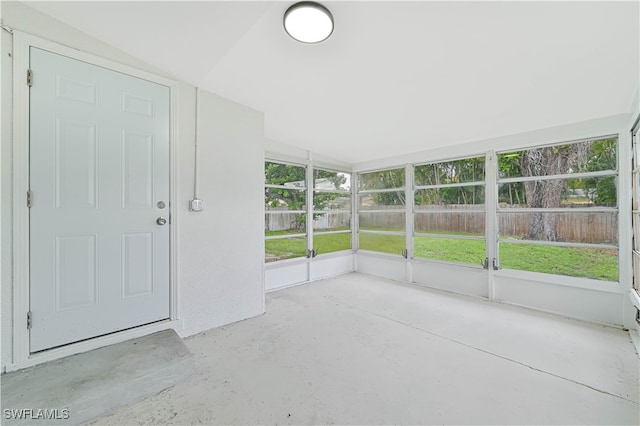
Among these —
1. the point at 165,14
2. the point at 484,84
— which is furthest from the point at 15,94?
the point at 484,84

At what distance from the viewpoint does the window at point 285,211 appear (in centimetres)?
423

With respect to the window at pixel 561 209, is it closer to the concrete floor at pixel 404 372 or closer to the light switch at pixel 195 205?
the concrete floor at pixel 404 372

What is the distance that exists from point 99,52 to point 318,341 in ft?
10.6

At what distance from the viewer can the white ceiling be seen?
1.84 m

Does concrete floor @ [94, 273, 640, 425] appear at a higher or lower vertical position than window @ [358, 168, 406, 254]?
lower

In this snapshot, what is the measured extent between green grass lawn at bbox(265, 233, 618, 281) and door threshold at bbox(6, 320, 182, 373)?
6.41 feet

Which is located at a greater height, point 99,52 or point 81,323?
point 99,52

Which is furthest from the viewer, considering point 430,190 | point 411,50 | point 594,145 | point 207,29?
point 430,190

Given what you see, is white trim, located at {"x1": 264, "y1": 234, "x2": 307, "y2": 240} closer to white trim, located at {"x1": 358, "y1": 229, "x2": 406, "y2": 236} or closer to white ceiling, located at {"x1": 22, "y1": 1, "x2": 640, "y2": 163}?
white trim, located at {"x1": 358, "y1": 229, "x2": 406, "y2": 236}

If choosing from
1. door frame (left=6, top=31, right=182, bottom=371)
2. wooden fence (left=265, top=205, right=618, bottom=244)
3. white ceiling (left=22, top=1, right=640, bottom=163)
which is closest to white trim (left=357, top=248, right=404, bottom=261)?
wooden fence (left=265, top=205, right=618, bottom=244)

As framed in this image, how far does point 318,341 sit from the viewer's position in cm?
253

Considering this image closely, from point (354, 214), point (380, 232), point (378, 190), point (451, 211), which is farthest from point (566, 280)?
point (354, 214)

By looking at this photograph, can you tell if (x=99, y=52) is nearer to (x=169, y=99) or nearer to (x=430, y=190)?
(x=169, y=99)

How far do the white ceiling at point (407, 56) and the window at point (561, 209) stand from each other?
457 mm
